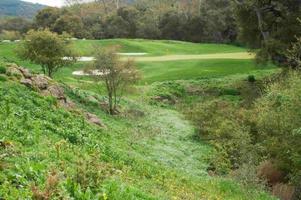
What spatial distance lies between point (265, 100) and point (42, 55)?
17632mm

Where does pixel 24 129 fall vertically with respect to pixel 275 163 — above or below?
above

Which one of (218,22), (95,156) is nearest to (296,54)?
(95,156)

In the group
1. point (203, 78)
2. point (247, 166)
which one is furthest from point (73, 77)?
point (247, 166)

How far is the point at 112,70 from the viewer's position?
33.1 meters

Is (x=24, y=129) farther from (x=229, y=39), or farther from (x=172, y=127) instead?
(x=229, y=39)

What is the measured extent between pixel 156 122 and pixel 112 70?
4607 mm

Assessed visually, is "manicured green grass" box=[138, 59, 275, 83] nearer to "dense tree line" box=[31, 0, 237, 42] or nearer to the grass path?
the grass path

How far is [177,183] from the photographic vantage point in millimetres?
16969

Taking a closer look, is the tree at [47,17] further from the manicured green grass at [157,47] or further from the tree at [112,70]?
the tree at [112,70]

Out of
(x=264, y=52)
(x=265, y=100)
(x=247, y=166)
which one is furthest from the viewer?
(x=264, y=52)

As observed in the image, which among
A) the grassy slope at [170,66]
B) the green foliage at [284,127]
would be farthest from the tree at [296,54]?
the grassy slope at [170,66]

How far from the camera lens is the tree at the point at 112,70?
107 ft

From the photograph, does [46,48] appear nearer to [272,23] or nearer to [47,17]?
[272,23]

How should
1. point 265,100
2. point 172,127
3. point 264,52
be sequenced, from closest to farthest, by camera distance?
point 265,100 → point 172,127 → point 264,52
